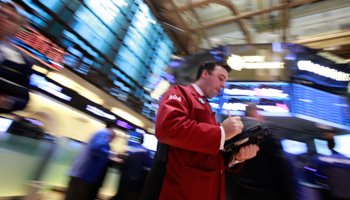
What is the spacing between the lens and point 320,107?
17.2 ft

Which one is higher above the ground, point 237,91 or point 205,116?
point 237,91

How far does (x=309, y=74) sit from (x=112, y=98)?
25.7 feet

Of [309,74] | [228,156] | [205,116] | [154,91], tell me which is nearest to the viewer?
[205,116]

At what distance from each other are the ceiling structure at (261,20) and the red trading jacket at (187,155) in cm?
682

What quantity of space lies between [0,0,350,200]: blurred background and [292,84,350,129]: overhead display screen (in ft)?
0.10

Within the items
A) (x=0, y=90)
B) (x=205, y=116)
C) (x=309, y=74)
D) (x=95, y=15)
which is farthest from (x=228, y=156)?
(x=95, y=15)

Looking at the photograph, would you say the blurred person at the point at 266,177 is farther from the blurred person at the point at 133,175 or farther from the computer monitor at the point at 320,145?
the computer monitor at the point at 320,145

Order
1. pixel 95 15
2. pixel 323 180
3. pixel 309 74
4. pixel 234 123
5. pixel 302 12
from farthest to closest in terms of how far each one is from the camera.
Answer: pixel 95 15, pixel 302 12, pixel 309 74, pixel 323 180, pixel 234 123

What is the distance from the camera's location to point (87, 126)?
27.9 ft

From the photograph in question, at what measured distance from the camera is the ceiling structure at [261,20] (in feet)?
22.1

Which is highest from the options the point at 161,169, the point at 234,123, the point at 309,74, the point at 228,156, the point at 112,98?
the point at 309,74

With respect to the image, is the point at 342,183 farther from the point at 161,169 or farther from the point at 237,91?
the point at 237,91

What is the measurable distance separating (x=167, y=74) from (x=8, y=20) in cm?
590

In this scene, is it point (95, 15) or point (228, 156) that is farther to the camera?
point (95, 15)
